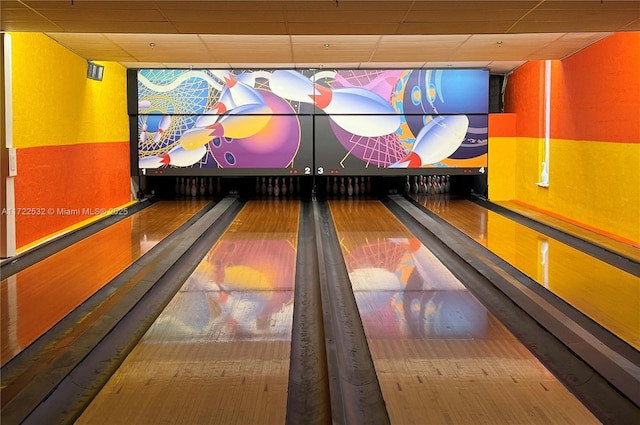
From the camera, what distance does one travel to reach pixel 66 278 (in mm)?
4559

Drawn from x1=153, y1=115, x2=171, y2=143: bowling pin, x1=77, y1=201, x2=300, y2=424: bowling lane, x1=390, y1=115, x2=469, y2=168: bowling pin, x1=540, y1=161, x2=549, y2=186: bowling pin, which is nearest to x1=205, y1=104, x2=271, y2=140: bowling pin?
x1=153, y1=115, x2=171, y2=143: bowling pin

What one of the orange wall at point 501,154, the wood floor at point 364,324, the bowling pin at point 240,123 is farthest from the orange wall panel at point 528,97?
the bowling pin at point 240,123

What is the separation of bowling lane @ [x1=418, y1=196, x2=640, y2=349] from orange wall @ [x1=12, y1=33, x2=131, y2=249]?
12.3ft

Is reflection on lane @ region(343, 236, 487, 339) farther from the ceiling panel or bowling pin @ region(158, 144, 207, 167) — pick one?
bowling pin @ region(158, 144, 207, 167)

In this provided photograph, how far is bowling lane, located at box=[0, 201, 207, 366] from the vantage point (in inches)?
136

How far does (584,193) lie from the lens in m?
6.93

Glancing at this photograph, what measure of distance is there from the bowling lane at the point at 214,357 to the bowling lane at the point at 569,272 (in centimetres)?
160

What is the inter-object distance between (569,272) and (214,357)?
108 inches

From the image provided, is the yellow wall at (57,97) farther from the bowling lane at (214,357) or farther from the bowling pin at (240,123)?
the bowling lane at (214,357)

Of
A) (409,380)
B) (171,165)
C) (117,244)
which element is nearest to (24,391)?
(409,380)

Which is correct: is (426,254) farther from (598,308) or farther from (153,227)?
(153,227)

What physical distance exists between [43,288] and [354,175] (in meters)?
5.55

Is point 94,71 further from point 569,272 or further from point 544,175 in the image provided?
point 569,272

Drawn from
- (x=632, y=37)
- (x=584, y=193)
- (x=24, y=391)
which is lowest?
(x=24, y=391)
